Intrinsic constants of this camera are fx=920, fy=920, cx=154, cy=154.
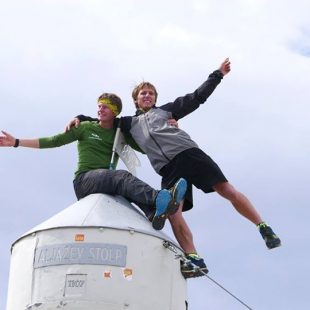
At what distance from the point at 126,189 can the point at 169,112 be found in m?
1.58

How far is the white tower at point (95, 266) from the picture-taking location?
10.5 m

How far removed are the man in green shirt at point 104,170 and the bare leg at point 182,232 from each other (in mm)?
530

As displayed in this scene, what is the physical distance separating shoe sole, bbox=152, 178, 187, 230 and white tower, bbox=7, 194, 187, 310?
126 millimetres

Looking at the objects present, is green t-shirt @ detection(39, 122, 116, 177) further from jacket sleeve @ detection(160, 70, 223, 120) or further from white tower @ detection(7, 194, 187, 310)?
white tower @ detection(7, 194, 187, 310)

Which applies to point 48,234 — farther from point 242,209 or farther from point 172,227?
point 242,209

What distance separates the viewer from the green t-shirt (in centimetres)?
1248

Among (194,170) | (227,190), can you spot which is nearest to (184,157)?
(194,170)

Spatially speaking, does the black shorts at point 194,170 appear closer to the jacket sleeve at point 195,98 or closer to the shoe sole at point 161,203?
the jacket sleeve at point 195,98

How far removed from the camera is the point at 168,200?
11289mm

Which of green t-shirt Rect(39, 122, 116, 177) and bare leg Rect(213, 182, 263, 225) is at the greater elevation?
green t-shirt Rect(39, 122, 116, 177)

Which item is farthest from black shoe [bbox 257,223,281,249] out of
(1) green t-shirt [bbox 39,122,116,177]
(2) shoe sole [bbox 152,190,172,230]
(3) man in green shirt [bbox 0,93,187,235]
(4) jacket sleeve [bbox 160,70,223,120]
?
(1) green t-shirt [bbox 39,122,116,177]

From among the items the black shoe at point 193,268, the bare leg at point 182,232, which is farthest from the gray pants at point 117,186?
the black shoe at point 193,268

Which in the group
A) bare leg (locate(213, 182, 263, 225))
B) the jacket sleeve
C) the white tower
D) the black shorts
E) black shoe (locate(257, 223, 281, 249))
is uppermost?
the jacket sleeve

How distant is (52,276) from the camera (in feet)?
35.1
